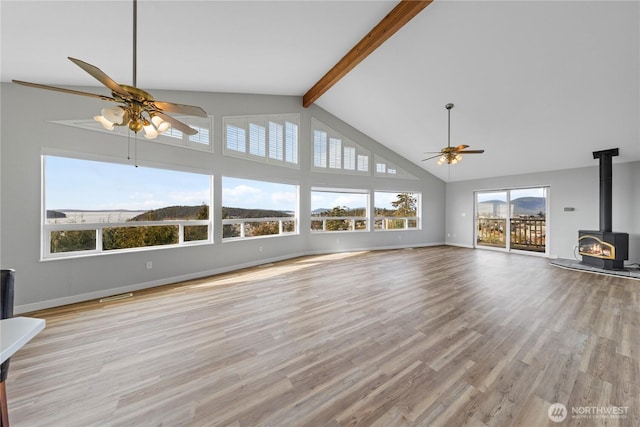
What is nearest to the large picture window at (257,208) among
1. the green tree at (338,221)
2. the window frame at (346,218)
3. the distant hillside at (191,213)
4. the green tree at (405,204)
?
the distant hillside at (191,213)

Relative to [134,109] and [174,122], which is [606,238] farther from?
[134,109]

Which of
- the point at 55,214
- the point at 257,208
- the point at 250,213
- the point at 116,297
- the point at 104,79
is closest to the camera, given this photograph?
the point at 104,79

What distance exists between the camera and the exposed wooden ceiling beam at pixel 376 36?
3079 mm

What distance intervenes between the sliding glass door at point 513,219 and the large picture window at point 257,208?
628 cm

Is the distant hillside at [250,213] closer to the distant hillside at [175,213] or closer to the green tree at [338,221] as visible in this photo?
the distant hillside at [175,213]

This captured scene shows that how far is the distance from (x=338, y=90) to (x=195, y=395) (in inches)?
231

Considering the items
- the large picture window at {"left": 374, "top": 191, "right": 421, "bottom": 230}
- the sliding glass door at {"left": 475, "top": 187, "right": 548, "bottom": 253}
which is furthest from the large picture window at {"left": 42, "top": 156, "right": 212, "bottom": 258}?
the sliding glass door at {"left": 475, "top": 187, "right": 548, "bottom": 253}

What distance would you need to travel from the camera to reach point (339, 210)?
6.74 meters

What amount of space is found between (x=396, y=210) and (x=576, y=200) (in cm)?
434

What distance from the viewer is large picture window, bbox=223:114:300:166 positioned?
4.73 metres

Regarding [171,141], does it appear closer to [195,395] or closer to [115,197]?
[115,197]

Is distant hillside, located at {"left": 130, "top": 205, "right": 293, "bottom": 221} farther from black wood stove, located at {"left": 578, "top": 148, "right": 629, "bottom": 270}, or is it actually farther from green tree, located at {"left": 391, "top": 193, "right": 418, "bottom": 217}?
black wood stove, located at {"left": 578, "top": 148, "right": 629, "bottom": 270}

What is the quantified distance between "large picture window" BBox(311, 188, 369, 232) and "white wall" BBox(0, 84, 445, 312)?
1.42ft

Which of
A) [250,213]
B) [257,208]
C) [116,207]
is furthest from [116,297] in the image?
[257,208]
